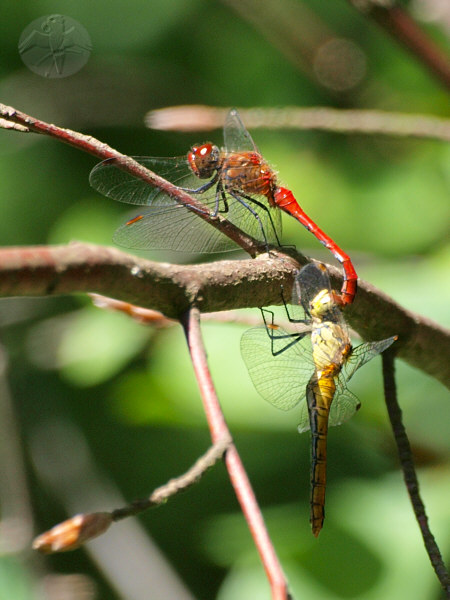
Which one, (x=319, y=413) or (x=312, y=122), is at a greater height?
(x=312, y=122)

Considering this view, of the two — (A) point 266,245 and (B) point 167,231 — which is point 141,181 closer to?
(B) point 167,231

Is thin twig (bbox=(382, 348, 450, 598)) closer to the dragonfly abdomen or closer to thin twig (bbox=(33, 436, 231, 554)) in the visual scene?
the dragonfly abdomen

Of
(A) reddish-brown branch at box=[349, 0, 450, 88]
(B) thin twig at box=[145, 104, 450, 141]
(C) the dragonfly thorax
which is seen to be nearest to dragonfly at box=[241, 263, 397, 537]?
(C) the dragonfly thorax

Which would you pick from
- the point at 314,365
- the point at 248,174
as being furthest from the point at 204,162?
the point at 314,365

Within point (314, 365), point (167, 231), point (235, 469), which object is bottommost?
point (235, 469)

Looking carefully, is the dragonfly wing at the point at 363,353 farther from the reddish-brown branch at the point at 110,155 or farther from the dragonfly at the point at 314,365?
the reddish-brown branch at the point at 110,155

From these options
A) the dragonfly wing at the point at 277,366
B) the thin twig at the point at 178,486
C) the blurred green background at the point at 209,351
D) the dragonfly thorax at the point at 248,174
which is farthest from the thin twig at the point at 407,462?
the blurred green background at the point at 209,351

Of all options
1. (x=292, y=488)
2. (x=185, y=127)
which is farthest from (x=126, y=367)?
(x=185, y=127)

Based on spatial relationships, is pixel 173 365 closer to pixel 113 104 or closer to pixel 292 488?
pixel 292 488
